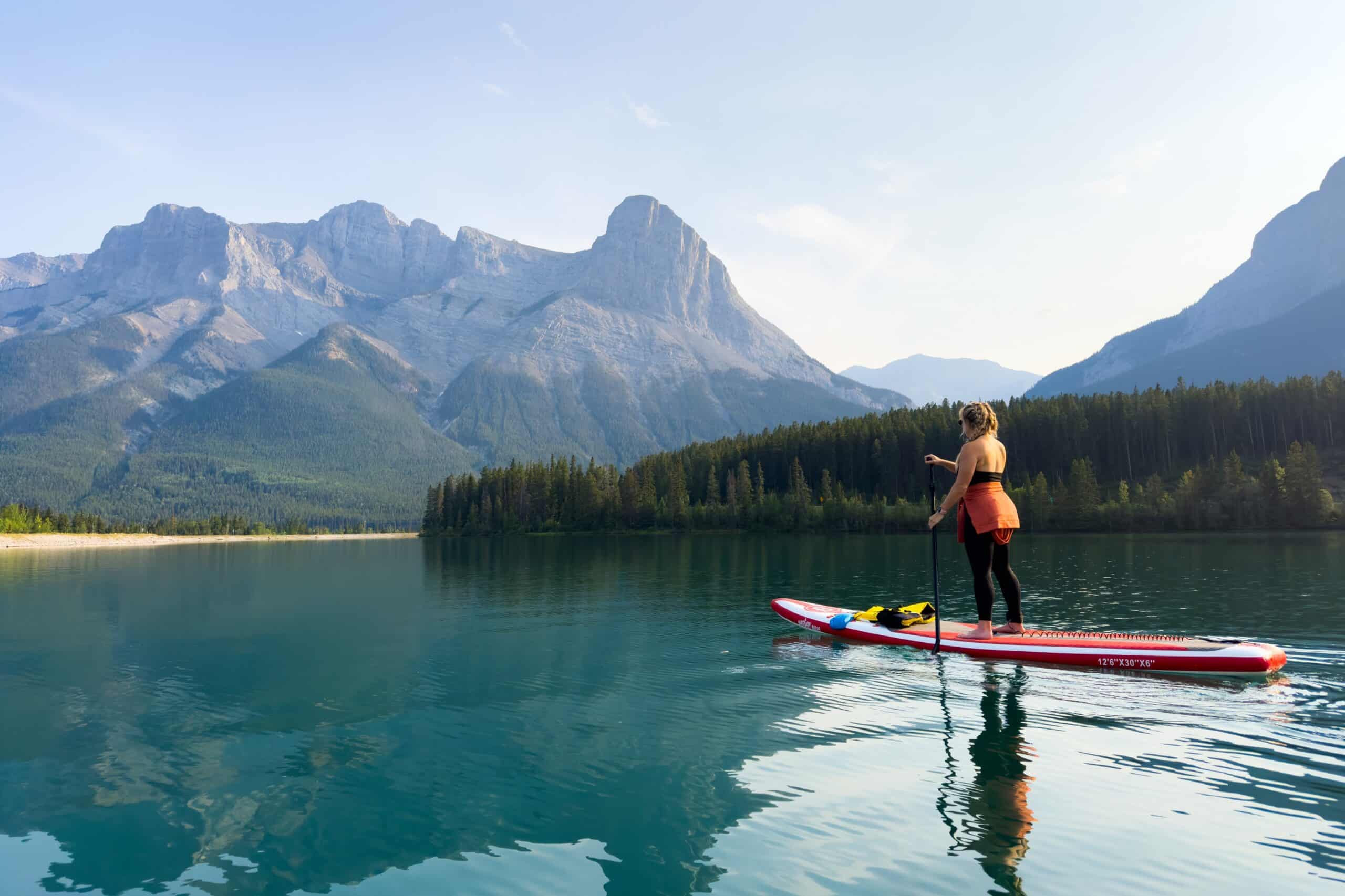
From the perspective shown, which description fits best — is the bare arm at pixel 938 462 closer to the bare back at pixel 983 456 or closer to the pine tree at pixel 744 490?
the bare back at pixel 983 456

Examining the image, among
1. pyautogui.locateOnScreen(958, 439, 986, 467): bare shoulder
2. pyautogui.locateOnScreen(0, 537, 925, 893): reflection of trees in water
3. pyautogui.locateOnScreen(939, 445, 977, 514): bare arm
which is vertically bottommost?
pyautogui.locateOnScreen(0, 537, 925, 893): reflection of trees in water

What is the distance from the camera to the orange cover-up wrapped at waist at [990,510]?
20094 millimetres

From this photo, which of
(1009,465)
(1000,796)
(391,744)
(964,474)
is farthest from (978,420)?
(1009,465)

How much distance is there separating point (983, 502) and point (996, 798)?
979cm

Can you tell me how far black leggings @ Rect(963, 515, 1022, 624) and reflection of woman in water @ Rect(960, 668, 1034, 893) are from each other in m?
3.89

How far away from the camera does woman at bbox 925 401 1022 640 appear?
20.2 metres

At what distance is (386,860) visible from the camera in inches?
433

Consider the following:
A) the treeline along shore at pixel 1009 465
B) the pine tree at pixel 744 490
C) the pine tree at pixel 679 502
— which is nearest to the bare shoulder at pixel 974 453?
the treeline along shore at pixel 1009 465

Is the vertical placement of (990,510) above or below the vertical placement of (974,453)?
below

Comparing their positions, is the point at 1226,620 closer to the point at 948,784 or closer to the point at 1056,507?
the point at 948,784

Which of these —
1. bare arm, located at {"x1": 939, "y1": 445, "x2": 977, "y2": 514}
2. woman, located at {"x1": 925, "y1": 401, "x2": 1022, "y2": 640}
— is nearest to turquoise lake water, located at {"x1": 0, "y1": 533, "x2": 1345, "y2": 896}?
woman, located at {"x1": 925, "y1": 401, "x2": 1022, "y2": 640}

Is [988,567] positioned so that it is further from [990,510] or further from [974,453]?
[974,453]

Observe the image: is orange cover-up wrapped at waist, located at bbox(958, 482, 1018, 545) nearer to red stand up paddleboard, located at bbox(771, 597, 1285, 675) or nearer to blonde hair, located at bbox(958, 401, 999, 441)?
blonde hair, located at bbox(958, 401, 999, 441)

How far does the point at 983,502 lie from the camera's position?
20406mm
